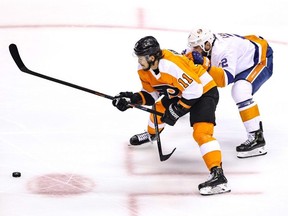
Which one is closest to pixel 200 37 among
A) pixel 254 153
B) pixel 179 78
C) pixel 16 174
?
pixel 179 78

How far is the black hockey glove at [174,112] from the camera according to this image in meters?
4.92

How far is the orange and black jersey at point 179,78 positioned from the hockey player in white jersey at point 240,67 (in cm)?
19

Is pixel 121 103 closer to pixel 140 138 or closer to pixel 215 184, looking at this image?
pixel 140 138

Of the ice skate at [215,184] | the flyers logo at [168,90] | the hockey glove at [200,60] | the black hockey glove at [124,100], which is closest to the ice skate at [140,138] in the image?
the black hockey glove at [124,100]

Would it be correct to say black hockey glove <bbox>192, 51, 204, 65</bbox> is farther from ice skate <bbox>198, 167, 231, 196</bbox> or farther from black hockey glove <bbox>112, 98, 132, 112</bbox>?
ice skate <bbox>198, 167, 231, 196</bbox>

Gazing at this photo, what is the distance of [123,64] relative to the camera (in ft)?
22.3

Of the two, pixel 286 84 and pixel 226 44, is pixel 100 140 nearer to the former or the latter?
pixel 226 44

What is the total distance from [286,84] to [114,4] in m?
1.99

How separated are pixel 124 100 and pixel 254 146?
2.89ft

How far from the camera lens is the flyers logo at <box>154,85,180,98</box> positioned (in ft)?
16.3

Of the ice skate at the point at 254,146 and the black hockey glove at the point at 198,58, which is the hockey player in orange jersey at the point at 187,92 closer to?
the black hockey glove at the point at 198,58

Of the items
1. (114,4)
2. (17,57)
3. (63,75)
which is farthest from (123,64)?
(17,57)

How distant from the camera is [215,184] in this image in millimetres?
4805

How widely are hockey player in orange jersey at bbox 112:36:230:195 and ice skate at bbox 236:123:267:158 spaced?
481 millimetres
